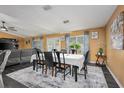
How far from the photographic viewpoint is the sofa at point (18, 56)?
4538 millimetres

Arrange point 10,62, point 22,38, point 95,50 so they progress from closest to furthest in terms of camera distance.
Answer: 1. point 10,62
2. point 95,50
3. point 22,38

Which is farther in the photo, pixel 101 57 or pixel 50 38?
pixel 50 38

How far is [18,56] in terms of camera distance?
4.94 m

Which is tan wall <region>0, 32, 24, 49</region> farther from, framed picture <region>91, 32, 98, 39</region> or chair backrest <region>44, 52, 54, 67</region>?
framed picture <region>91, 32, 98, 39</region>

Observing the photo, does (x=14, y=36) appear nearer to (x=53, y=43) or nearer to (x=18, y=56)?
(x=53, y=43)

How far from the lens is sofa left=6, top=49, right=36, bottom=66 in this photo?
454 cm

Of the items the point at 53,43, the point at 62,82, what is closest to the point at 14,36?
the point at 53,43

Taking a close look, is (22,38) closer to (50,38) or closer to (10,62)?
(50,38)

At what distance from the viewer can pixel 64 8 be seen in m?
2.83

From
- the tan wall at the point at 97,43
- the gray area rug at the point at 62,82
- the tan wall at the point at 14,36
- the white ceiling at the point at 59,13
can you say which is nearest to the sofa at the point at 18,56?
the white ceiling at the point at 59,13

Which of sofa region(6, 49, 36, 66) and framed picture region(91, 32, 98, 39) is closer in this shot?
sofa region(6, 49, 36, 66)

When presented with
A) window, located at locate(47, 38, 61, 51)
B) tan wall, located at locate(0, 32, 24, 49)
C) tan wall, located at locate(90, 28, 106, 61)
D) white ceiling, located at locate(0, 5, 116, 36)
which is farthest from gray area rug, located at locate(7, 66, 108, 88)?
tan wall, located at locate(0, 32, 24, 49)
